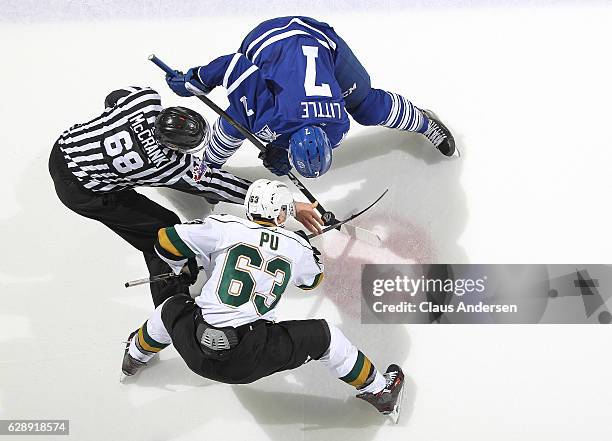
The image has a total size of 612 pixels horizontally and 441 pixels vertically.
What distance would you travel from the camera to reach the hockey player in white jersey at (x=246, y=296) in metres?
2.85

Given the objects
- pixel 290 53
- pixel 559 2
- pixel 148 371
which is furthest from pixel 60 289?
pixel 559 2

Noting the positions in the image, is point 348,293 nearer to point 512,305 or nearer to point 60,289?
point 512,305

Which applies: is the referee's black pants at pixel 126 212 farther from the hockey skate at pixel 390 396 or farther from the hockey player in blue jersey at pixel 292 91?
the hockey skate at pixel 390 396

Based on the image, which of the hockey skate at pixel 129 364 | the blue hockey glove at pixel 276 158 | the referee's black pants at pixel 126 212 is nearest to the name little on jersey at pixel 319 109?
the blue hockey glove at pixel 276 158

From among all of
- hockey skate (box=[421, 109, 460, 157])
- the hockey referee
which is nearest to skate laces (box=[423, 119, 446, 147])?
hockey skate (box=[421, 109, 460, 157])

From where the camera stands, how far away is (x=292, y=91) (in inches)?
119

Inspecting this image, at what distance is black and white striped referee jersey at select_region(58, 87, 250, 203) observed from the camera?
120 inches

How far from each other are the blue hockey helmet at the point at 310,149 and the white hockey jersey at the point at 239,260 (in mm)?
268

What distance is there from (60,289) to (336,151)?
146 cm

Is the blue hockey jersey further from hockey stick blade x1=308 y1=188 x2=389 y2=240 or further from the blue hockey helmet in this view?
hockey stick blade x1=308 y1=188 x2=389 y2=240

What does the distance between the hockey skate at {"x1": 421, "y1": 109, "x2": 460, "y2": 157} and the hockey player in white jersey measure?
3.07 feet

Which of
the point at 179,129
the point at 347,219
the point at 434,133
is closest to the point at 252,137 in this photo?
the point at 179,129

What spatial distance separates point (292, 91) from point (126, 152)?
0.68m

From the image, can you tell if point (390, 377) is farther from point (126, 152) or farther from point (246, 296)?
point (126, 152)
